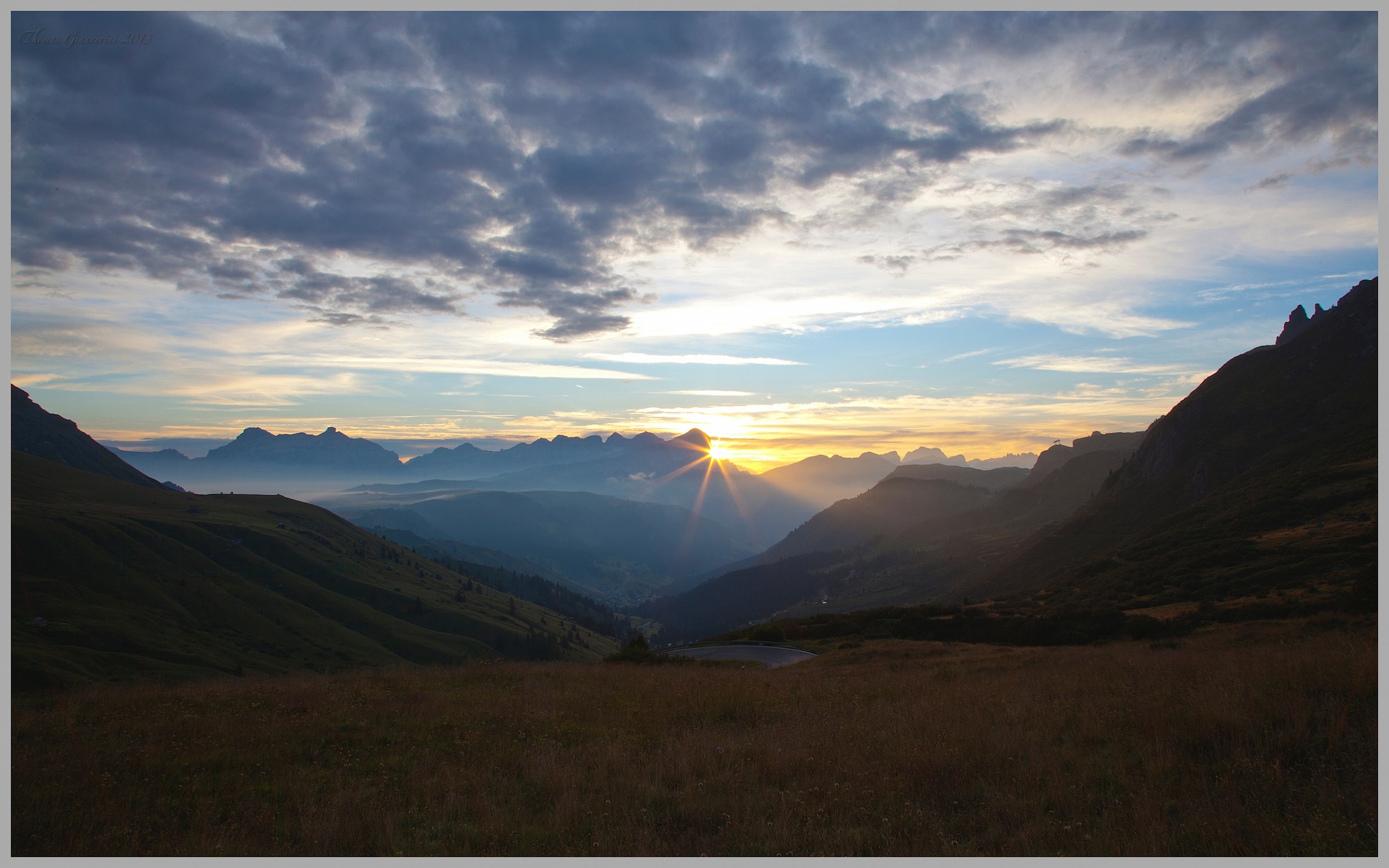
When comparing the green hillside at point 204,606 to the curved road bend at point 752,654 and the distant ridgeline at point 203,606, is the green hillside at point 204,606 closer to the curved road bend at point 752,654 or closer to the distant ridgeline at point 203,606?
the distant ridgeline at point 203,606

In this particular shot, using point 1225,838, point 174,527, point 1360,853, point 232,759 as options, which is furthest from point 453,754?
point 174,527

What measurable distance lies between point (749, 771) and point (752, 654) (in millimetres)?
29187

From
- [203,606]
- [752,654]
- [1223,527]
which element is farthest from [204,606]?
[1223,527]

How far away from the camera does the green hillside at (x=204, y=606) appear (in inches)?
3851

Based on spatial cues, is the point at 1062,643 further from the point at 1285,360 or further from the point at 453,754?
the point at 1285,360

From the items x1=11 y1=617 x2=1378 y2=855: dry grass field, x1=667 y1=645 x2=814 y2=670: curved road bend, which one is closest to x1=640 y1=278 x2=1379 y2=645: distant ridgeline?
x1=667 y1=645 x2=814 y2=670: curved road bend

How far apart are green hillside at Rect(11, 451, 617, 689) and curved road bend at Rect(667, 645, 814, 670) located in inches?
3357

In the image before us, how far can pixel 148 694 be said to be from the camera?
16.7m

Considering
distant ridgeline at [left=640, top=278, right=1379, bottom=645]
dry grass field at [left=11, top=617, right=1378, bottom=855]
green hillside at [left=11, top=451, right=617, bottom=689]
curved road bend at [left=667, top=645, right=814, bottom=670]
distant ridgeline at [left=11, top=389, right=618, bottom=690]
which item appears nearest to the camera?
dry grass field at [left=11, top=617, right=1378, bottom=855]

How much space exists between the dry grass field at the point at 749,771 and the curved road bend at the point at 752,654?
17734 millimetres

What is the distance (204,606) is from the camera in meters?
134

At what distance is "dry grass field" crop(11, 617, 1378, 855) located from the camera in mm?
7047

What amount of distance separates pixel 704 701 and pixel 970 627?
2897 centimetres

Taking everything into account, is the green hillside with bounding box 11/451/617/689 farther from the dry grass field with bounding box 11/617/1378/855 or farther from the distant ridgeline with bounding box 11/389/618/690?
the dry grass field with bounding box 11/617/1378/855
